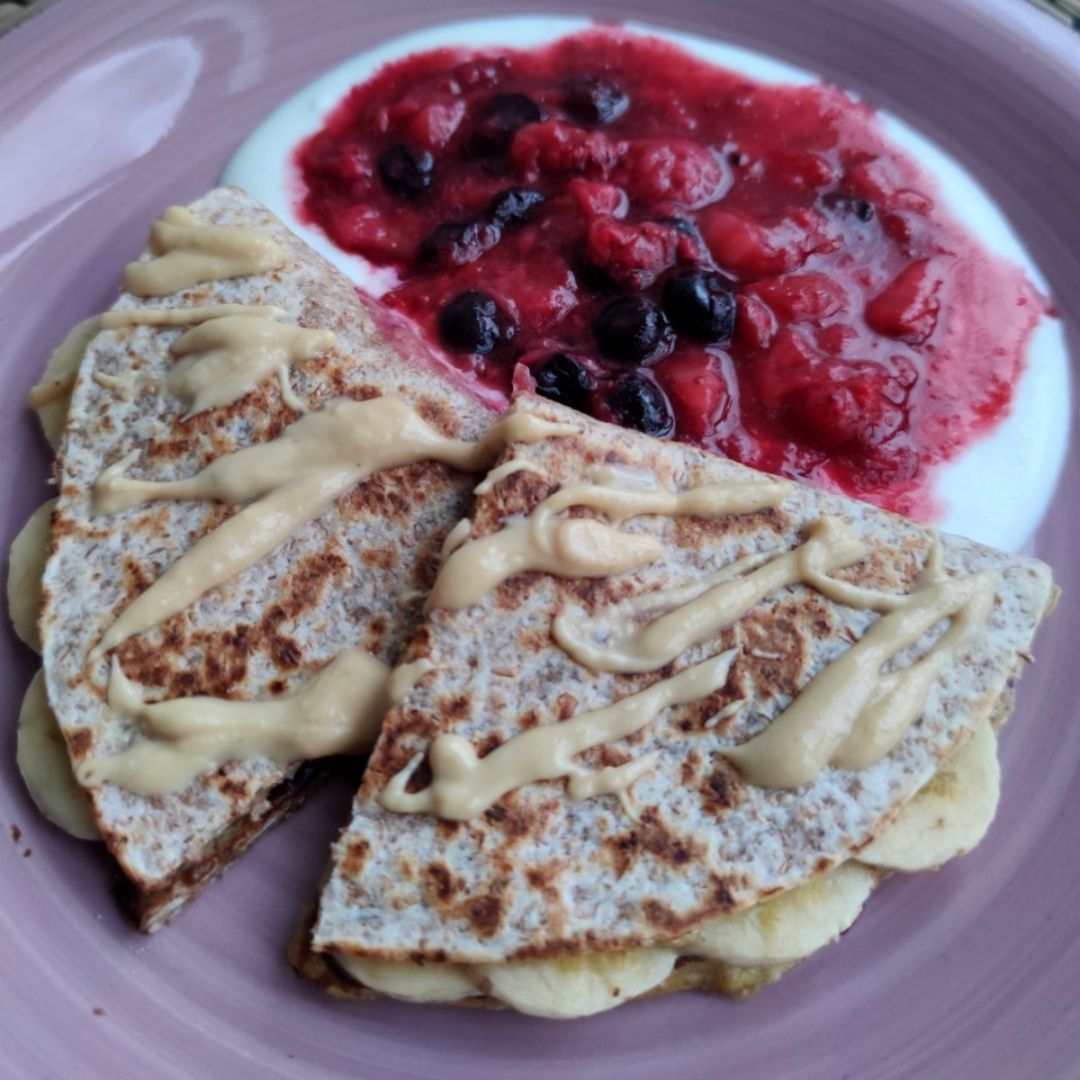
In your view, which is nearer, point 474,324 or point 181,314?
point 181,314

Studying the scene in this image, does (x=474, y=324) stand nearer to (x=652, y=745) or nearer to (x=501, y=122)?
(x=501, y=122)

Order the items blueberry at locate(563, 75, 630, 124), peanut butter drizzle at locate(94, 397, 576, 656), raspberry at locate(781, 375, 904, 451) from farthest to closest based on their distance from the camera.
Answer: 1. blueberry at locate(563, 75, 630, 124)
2. raspberry at locate(781, 375, 904, 451)
3. peanut butter drizzle at locate(94, 397, 576, 656)

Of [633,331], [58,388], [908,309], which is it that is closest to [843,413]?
[908,309]

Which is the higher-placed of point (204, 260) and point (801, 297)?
point (204, 260)

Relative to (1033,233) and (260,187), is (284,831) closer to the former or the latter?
(260,187)

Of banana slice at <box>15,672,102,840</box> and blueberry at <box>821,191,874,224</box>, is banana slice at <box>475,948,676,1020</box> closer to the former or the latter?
banana slice at <box>15,672,102,840</box>

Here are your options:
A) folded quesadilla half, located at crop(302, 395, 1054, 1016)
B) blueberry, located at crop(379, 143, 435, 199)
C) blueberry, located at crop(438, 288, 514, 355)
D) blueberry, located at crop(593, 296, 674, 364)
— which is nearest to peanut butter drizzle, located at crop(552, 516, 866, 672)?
folded quesadilla half, located at crop(302, 395, 1054, 1016)

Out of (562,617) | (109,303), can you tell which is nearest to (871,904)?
(562,617)
